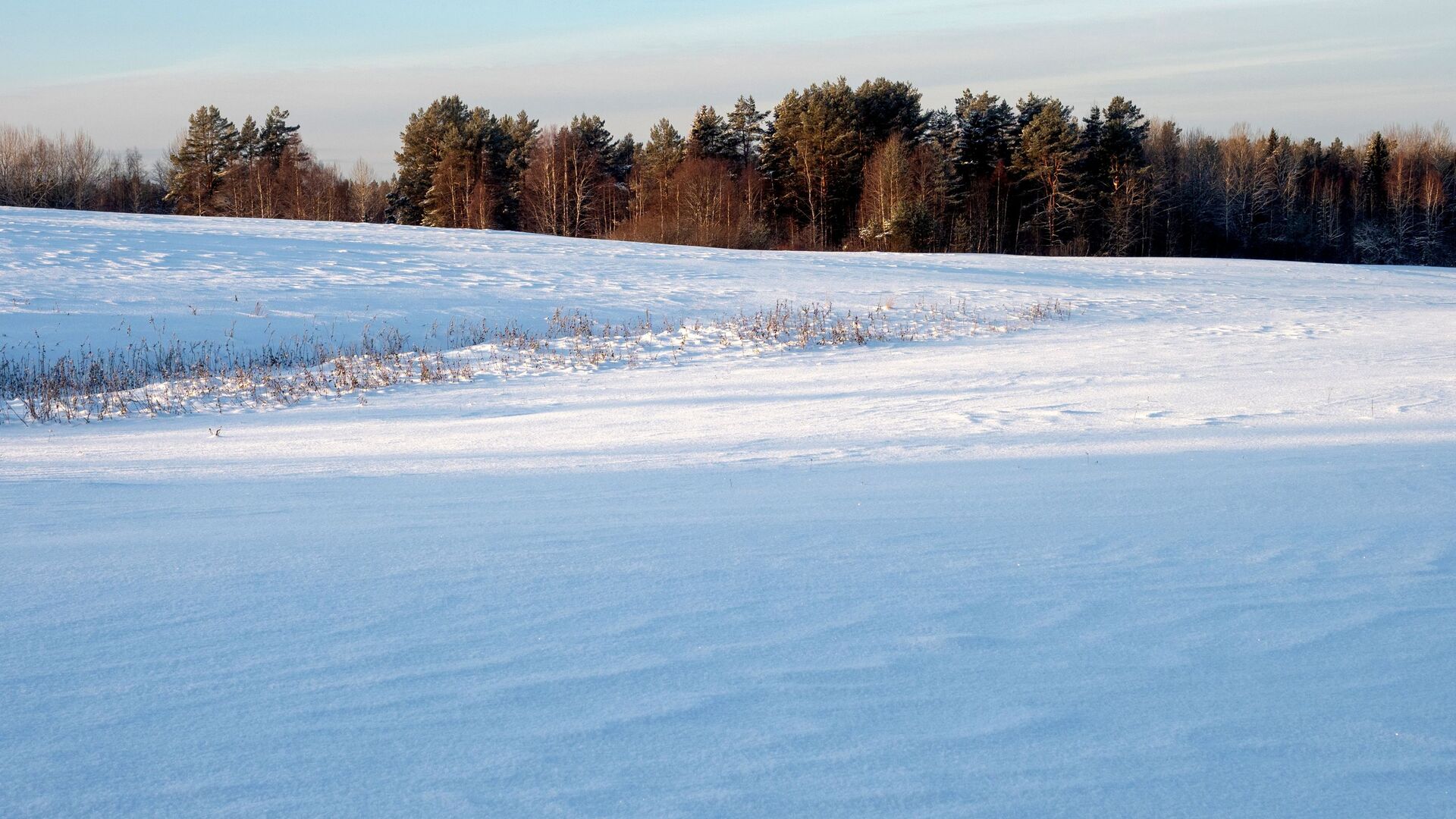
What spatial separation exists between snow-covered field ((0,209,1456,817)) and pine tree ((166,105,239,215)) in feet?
164

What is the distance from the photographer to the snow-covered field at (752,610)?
2.33 m

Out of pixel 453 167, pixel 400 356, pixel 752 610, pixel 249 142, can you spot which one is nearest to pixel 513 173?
→ pixel 453 167

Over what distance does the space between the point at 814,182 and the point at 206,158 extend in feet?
105

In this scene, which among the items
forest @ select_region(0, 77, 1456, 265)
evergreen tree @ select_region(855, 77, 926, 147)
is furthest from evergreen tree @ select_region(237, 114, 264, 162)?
evergreen tree @ select_region(855, 77, 926, 147)

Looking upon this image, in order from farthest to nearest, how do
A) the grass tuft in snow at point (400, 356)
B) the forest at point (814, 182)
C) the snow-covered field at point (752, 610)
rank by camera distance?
the forest at point (814, 182)
the grass tuft in snow at point (400, 356)
the snow-covered field at point (752, 610)

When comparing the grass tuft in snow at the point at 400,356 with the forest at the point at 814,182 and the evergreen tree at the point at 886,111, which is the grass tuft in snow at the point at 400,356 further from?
the evergreen tree at the point at 886,111

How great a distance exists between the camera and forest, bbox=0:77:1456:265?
48.5m

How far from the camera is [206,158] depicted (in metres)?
52.2

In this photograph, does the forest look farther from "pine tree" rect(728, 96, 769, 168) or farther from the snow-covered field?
the snow-covered field

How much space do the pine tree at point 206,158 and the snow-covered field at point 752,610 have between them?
4992cm

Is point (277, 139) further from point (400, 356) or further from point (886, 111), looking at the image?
point (400, 356)

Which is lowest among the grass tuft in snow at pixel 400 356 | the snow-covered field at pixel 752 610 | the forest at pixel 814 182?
the snow-covered field at pixel 752 610

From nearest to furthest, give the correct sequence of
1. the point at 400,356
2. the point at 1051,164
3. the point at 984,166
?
the point at 400,356, the point at 1051,164, the point at 984,166

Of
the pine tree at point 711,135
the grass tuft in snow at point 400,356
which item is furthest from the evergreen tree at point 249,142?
the grass tuft in snow at point 400,356
